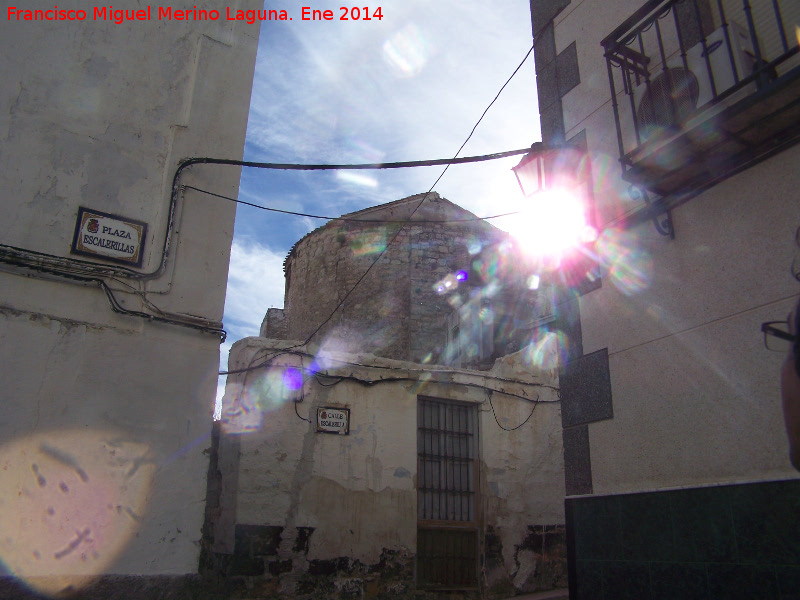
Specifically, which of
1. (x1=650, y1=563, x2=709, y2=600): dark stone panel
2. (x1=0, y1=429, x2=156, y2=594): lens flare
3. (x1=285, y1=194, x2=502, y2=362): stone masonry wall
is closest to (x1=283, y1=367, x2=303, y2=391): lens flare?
(x1=0, y1=429, x2=156, y2=594): lens flare

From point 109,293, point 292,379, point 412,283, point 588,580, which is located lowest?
point 588,580

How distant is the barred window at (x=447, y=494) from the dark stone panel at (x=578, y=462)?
406 centimetres

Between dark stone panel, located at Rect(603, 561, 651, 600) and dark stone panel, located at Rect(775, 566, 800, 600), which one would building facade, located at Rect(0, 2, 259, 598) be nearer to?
dark stone panel, located at Rect(603, 561, 651, 600)

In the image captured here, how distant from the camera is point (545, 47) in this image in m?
5.89

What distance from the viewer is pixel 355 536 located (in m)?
7.85

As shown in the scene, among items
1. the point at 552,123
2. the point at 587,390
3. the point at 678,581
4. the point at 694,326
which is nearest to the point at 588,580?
the point at 678,581

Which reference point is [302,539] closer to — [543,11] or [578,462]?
[578,462]

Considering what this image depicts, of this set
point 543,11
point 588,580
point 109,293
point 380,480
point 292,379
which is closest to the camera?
point 588,580

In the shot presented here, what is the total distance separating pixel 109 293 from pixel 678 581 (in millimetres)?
4096

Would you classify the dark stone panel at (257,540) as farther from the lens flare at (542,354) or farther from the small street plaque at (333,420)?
the lens flare at (542,354)

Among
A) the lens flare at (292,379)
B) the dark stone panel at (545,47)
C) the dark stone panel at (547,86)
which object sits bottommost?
the lens flare at (292,379)

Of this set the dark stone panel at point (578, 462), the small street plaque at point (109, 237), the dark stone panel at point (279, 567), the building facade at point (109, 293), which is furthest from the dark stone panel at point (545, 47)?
the dark stone panel at point (279, 567)

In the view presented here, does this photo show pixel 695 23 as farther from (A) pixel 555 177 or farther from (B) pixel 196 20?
(B) pixel 196 20

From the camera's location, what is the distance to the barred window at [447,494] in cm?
827
